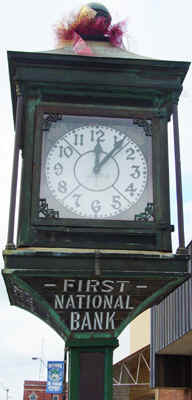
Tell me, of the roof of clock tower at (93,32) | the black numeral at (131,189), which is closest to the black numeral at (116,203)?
the black numeral at (131,189)

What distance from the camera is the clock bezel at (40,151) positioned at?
6.09 meters

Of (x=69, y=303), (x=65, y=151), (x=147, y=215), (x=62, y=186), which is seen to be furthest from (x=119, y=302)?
(x=65, y=151)

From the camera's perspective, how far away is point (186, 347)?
14.1 metres

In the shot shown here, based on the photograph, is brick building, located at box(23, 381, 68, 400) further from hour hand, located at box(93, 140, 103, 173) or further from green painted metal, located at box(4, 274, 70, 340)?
hour hand, located at box(93, 140, 103, 173)

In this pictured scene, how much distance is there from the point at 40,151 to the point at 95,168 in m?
0.52

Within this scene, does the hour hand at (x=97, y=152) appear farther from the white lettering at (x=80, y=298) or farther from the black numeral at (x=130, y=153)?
the white lettering at (x=80, y=298)

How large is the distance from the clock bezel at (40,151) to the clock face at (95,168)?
5 centimetres

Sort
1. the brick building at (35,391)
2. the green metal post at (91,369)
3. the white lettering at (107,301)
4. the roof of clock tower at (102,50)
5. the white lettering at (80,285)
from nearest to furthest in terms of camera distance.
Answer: the green metal post at (91,369) → the white lettering at (80,285) → the white lettering at (107,301) → the roof of clock tower at (102,50) → the brick building at (35,391)

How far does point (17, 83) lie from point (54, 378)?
61.3ft

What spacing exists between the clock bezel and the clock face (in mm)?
52

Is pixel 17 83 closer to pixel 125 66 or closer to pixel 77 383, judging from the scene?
pixel 125 66

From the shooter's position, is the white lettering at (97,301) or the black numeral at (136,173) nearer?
the white lettering at (97,301)

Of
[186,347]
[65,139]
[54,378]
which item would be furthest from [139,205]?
[54,378]

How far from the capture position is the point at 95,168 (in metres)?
6.39
